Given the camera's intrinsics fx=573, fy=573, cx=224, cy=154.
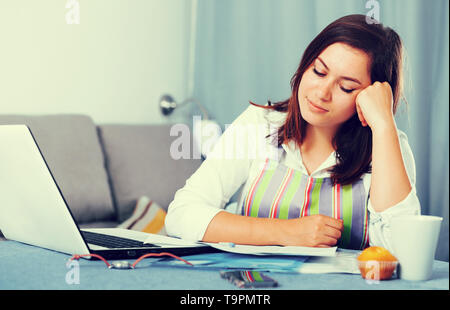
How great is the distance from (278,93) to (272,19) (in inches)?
13.3

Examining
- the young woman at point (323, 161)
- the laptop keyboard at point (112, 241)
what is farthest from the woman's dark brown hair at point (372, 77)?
the laptop keyboard at point (112, 241)

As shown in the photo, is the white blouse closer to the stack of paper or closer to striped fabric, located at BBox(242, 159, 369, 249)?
striped fabric, located at BBox(242, 159, 369, 249)

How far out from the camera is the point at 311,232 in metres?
1.00

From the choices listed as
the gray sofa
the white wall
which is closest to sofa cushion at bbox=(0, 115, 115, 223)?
the gray sofa

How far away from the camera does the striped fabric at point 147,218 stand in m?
2.18

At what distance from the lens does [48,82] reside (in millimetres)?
2389

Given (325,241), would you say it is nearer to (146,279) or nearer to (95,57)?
(146,279)

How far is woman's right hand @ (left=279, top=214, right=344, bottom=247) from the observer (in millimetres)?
990

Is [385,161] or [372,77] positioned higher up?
[372,77]

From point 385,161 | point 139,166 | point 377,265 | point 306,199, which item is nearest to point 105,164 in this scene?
point 139,166

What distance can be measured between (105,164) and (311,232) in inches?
59.8

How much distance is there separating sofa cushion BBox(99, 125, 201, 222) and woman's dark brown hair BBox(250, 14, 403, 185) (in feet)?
3.54
